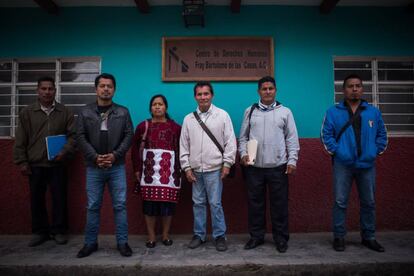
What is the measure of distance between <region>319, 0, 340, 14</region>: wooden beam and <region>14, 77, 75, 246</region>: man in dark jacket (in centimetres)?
381

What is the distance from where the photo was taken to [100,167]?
11.8ft

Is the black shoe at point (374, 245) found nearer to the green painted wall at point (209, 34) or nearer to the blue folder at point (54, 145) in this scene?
the green painted wall at point (209, 34)

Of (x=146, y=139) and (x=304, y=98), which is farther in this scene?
(x=304, y=98)

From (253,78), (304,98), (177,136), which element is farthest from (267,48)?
(177,136)

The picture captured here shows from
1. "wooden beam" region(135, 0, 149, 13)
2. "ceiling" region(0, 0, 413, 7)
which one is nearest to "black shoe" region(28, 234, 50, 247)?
"ceiling" region(0, 0, 413, 7)

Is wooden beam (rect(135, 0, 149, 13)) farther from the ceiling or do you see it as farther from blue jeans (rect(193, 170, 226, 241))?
blue jeans (rect(193, 170, 226, 241))

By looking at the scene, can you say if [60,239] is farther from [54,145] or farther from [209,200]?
[209,200]

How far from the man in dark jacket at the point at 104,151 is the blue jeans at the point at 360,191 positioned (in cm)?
244

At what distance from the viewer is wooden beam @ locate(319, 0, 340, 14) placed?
4432 mm

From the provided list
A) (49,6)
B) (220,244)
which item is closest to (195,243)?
(220,244)

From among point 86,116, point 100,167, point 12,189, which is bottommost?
point 12,189

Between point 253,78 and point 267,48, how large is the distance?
1.60 ft

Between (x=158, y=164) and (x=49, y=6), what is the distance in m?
2.75

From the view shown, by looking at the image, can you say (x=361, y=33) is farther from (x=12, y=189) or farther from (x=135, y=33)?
(x=12, y=189)
